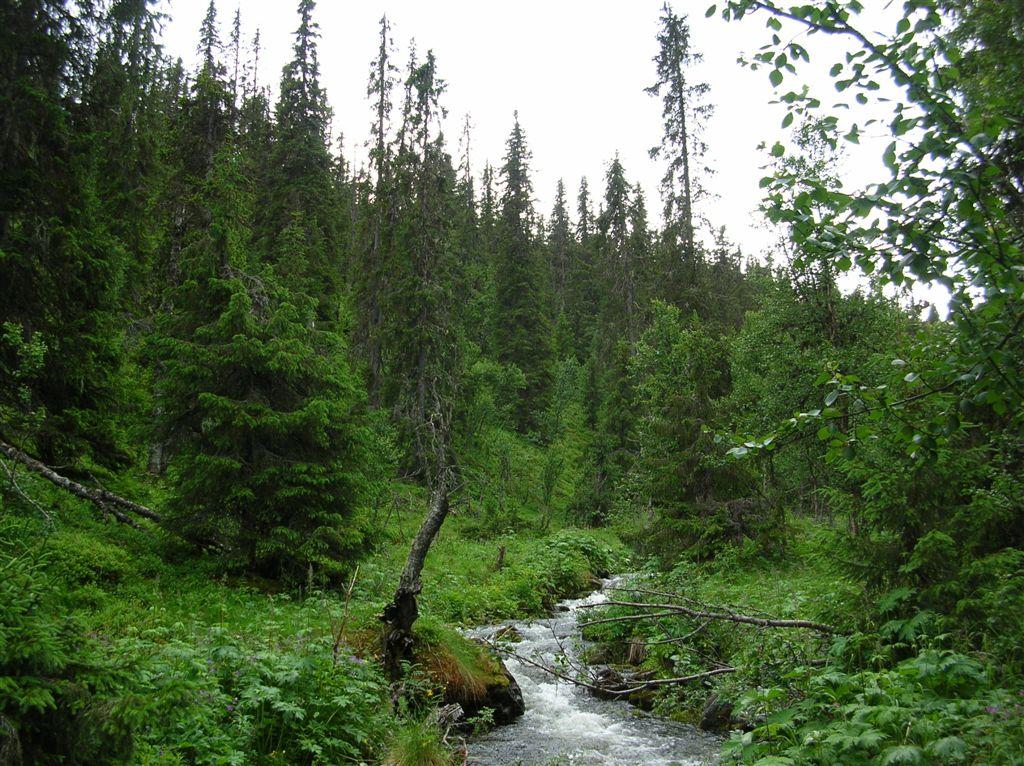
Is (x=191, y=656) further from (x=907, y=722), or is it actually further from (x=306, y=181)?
(x=306, y=181)

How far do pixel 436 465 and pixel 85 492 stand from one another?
14900 mm

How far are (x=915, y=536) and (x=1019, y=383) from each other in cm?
373

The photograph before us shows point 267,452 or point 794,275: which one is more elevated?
point 794,275

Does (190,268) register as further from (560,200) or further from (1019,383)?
(560,200)

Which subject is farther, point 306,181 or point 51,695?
point 306,181

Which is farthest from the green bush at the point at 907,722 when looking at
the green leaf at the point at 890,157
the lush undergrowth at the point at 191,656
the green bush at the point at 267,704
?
the green bush at the point at 267,704

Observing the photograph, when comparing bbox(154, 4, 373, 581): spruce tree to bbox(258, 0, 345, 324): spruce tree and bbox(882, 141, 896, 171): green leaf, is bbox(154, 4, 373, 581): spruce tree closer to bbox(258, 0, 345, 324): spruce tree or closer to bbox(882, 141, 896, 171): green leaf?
bbox(882, 141, 896, 171): green leaf

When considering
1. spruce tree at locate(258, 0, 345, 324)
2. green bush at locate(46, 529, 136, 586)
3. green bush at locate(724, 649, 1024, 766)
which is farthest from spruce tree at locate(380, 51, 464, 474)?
green bush at locate(724, 649, 1024, 766)

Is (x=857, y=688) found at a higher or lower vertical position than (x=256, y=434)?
lower

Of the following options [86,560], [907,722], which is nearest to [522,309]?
[86,560]

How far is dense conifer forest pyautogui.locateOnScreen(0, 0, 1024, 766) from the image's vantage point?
2.99m

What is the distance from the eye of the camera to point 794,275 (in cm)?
1606

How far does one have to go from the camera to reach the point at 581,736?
774 centimetres

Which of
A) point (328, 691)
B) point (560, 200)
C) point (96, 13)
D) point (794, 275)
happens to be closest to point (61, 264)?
point (96, 13)
